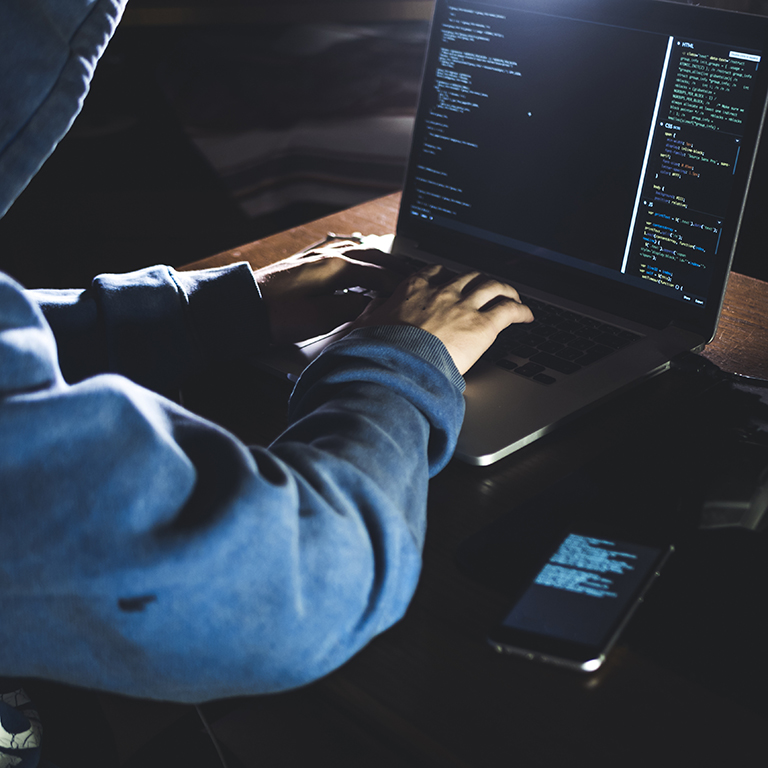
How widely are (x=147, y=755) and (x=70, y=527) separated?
0.69 meters

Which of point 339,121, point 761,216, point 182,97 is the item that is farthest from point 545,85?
point 182,97

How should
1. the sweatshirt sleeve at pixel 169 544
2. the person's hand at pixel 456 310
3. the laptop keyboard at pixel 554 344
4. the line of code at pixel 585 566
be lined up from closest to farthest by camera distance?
1. the sweatshirt sleeve at pixel 169 544
2. the line of code at pixel 585 566
3. the person's hand at pixel 456 310
4. the laptop keyboard at pixel 554 344

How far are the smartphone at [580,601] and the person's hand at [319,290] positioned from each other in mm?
426

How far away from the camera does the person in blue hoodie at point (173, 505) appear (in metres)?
0.38

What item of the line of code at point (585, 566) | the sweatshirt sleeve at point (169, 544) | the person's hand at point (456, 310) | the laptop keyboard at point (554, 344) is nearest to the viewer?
the sweatshirt sleeve at point (169, 544)

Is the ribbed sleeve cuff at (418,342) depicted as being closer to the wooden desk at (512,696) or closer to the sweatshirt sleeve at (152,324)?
the wooden desk at (512,696)

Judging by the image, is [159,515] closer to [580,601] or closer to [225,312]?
[580,601]

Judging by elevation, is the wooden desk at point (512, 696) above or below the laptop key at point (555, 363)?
below

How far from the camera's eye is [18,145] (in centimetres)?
47

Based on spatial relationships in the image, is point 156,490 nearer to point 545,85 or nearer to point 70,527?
point 70,527

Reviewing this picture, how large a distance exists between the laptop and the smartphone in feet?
0.53

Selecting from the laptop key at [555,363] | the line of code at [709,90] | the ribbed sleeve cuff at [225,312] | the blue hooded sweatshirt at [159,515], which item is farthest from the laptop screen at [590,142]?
the blue hooded sweatshirt at [159,515]

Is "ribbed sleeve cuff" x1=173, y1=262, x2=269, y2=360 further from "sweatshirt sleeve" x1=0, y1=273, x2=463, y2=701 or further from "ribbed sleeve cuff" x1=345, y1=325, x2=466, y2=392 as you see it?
"sweatshirt sleeve" x1=0, y1=273, x2=463, y2=701

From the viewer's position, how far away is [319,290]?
35.3 inches
